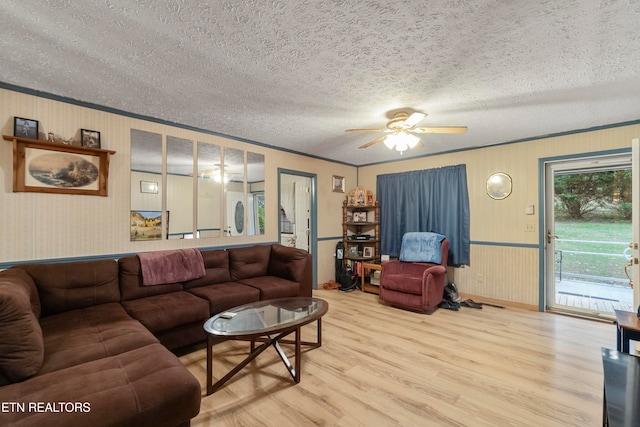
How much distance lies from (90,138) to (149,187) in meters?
0.68

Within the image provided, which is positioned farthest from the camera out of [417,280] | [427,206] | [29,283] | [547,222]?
[427,206]

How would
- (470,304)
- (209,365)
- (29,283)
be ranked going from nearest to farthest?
(209,365), (29,283), (470,304)

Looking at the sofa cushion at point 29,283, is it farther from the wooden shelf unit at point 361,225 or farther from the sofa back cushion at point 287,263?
the wooden shelf unit at point 361,225

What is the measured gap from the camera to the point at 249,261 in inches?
142

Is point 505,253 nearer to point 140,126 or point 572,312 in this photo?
point 572,312

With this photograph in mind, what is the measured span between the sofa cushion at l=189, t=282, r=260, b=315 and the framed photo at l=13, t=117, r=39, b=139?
1.96 m

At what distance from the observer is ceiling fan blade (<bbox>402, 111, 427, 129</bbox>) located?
2.50 meters

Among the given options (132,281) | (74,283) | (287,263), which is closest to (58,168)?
(74,283)

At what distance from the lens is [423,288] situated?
3.53 m

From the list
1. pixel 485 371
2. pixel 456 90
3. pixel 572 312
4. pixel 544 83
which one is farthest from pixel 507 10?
pixel 572 312

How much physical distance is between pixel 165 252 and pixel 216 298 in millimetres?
819

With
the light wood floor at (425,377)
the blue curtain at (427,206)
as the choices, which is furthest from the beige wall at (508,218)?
the light wood floor at (425,377)

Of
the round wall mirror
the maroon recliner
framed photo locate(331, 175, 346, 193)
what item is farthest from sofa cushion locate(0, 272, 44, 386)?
the round wall mirror

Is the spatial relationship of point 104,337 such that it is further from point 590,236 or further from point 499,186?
point 590,236
